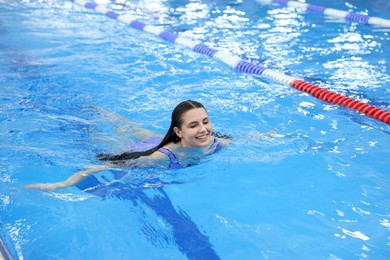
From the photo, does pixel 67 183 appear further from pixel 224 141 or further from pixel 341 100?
pixel 341 100

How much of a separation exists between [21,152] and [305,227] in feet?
8.38

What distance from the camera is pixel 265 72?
6.50m

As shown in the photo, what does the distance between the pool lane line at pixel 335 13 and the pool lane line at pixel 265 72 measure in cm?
355

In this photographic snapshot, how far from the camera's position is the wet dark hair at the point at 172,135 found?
11.6ft

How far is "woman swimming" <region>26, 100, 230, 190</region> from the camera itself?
3.49m

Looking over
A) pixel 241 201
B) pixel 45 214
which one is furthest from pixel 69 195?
pixel 241 201

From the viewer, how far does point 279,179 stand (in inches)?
150

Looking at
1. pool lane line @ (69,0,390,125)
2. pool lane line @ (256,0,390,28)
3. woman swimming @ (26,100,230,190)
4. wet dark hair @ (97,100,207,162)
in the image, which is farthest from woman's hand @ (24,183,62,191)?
pool lane line @ (256,0,390,28)

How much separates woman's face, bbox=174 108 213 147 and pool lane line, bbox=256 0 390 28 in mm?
6832

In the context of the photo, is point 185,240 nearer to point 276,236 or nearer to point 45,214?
point 276,236

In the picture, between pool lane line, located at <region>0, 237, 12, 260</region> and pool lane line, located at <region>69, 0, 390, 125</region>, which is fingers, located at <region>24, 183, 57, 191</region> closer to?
pool lane line, located at <region>0, 237, 12, 260</region>

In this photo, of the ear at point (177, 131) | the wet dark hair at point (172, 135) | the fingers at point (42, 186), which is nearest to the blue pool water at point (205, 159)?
the fingers at point (42, 186)

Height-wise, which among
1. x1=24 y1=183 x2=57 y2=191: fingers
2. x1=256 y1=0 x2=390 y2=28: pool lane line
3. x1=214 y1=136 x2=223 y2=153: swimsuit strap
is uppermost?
x1=256 y1=0 x2=390 y2=28: pool lane line

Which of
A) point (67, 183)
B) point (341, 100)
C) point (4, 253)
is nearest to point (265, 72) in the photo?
point (341, 100)
